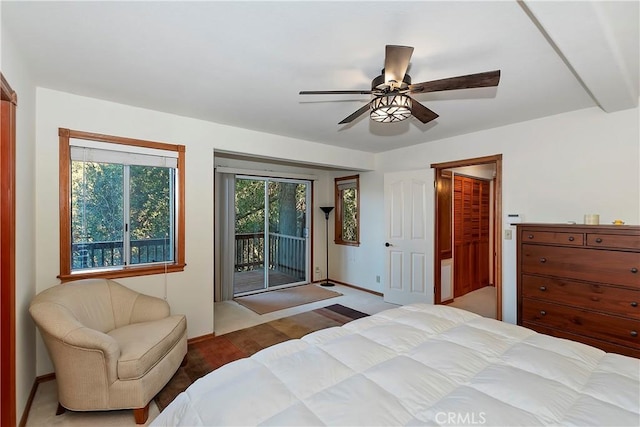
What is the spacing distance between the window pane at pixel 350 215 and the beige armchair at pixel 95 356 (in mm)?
4000

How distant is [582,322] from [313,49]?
3.12 meters

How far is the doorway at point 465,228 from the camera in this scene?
162 inches

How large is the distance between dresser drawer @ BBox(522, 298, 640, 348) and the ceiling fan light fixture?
2312 millimetres

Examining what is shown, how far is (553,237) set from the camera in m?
2.74

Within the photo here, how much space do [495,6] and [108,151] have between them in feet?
10.6

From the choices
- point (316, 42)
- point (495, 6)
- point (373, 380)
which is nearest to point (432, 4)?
point (495, 6)

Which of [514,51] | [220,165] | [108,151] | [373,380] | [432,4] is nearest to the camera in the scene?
[373,380]

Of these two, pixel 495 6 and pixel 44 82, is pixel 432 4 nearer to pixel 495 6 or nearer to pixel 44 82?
pixel 495 6

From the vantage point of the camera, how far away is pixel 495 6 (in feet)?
4.92

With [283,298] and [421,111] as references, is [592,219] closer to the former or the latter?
[421,111]

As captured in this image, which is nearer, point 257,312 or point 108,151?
point 108,151

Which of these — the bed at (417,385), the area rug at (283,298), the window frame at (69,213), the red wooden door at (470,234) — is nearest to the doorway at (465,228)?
the red wooden door at (470,234)

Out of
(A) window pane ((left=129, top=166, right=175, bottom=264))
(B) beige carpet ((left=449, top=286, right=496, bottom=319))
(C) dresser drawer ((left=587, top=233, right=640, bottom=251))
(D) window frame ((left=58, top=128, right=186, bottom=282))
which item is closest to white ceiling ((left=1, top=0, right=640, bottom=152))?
(D) window frame ((left=58, top=128, right=186, bottom=282))

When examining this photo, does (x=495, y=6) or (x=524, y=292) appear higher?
(x=495, y=6)
